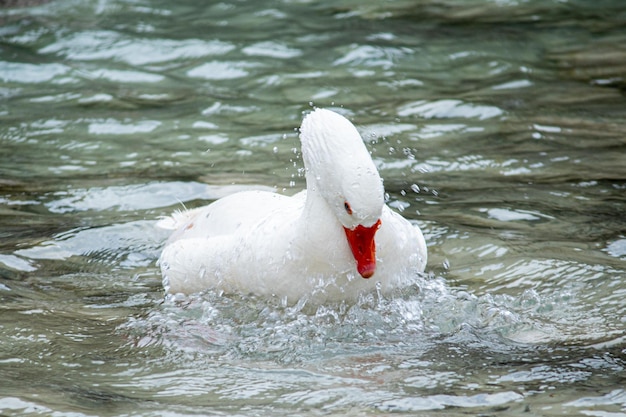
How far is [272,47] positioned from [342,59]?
0.83 m

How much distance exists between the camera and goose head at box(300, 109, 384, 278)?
4.34 metres

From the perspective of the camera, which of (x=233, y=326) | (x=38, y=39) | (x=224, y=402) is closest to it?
(x=224, y=402)

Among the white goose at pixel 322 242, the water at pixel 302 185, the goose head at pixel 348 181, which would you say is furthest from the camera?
the white goose at pixel 322 242

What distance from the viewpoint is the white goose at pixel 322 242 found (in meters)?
4.45

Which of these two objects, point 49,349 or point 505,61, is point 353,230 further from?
point 505,61

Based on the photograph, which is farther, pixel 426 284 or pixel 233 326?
pixel 426 284

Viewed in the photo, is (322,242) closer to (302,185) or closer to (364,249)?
(364,249)

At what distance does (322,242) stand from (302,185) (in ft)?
7.85

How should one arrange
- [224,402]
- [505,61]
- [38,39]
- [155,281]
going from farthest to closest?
[38,39], [505,61], [155,281], [224,402]

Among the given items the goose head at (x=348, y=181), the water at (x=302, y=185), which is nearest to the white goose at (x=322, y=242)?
the goose head at (x=348, y=181)

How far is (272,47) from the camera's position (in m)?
A: 9.83

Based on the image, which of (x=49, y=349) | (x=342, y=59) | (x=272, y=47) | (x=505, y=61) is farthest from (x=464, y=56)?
(x=49, y=349)

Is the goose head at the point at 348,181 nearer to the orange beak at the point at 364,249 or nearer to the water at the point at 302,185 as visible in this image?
the orange beak at the point at 364,249

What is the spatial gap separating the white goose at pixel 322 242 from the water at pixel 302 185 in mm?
129
